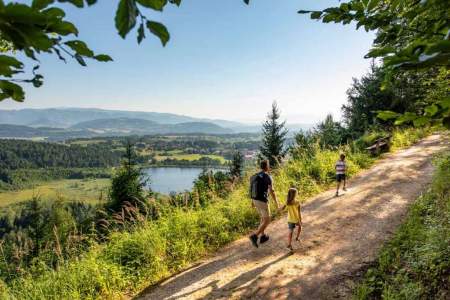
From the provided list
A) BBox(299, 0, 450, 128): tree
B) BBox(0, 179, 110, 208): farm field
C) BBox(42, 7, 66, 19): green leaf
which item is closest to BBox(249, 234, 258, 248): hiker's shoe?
BBox(299, 0, 450, 128): tree

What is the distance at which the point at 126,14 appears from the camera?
34.0 inches

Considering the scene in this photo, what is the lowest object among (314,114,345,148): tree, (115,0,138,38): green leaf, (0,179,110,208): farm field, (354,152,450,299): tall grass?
(0,179,110,208): farm field

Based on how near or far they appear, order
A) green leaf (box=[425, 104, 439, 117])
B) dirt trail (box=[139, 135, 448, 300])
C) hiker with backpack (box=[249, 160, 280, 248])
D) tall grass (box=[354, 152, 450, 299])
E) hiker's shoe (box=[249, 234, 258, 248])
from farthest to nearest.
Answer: hiker with backpack (box=[249, 160, 280, 248]), hiker's shoe (box=[249, 234, 258, 248]), dirt trail (box=[139, 135, 448, 300]), tall grass (box=[354, 152, 450, 299]), green leaf (box=[425, 104, 439, 117])

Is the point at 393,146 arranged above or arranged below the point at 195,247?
above

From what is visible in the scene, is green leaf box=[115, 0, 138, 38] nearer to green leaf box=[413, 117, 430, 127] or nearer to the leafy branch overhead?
the leafy branch overhead

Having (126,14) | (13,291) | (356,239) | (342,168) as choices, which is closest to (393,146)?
(342,168)

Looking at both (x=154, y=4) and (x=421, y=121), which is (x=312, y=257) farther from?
(x=154, y=4)

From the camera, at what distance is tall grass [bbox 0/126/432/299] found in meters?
5.85

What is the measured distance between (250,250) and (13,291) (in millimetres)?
4693

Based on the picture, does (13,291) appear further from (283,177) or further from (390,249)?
(283,177)

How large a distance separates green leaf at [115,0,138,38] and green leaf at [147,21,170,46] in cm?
6

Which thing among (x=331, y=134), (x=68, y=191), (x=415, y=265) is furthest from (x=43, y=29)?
(x=68, y=191)

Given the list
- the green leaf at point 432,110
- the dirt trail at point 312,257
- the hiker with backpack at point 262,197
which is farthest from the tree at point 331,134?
the green leaf at point 432,110

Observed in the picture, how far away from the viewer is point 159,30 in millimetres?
944
